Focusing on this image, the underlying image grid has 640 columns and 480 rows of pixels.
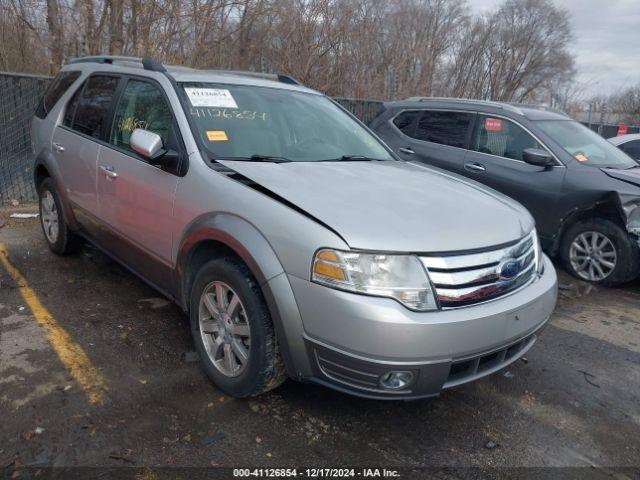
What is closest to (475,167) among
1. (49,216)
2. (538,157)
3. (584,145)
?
(538,157)

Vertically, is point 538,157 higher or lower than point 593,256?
higher

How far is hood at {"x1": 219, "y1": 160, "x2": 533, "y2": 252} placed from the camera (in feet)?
7.95

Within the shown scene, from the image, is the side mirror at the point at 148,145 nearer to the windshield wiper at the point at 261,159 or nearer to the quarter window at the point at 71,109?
the windshield wiper at the point at 261,159

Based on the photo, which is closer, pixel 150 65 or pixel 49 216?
pixel 150 65

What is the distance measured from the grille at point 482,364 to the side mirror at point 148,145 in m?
2.03

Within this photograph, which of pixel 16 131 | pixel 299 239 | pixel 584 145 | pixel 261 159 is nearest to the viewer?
pixel 299 239

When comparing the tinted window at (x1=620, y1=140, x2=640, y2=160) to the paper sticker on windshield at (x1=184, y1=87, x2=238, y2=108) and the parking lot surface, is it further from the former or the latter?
the paper sticker on windshield at (x1=184, y1=87, x2=238, y2=108)

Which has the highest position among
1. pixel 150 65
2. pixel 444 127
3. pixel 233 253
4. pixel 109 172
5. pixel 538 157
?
pixel 150 65

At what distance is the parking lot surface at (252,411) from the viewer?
254 centimetres

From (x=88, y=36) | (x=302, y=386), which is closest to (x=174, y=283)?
(x=302, y=386)

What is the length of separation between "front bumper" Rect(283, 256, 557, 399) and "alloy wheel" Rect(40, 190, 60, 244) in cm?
347

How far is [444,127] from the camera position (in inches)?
258

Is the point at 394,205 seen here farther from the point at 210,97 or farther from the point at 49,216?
the point at 49,216

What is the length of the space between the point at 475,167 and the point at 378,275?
4.13 metres
